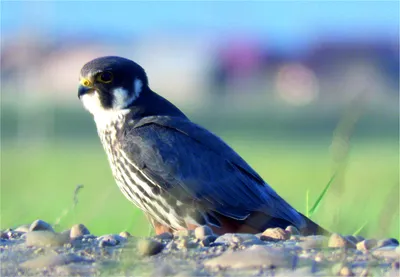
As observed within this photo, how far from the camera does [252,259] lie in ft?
12.9

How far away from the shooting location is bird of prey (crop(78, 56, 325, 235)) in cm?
563

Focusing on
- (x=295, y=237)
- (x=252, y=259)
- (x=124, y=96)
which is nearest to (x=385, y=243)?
(x=295, y=237)

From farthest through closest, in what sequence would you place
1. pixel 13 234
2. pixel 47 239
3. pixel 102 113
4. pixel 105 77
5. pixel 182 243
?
pixel 105 77
pixel 102 113
pixel 13 234
pixel 47 239
pixel 182 243

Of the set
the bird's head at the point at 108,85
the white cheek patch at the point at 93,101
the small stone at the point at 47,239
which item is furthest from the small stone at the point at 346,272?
the white cheek patch at the point at 93,101

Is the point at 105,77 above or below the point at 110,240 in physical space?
above

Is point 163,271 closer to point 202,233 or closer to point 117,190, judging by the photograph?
point 202,233

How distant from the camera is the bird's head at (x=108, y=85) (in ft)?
20.6

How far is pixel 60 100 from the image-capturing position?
47.3 meters

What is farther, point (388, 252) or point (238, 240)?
point (238, 240)

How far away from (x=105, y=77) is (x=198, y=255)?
2401 millimetres

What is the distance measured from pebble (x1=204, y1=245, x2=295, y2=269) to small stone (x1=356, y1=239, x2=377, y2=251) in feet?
1.65

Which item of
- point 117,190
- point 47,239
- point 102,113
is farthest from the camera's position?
point 117,190

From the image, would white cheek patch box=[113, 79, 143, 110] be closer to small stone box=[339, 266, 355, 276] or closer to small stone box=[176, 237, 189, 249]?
small stone box=[176, 237, 189, 249]

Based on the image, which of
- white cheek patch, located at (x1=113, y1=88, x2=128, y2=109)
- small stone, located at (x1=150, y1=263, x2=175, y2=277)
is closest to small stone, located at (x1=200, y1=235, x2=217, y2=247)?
small stone, located at (x1=150, y1=263, x2=175, y2=277)
